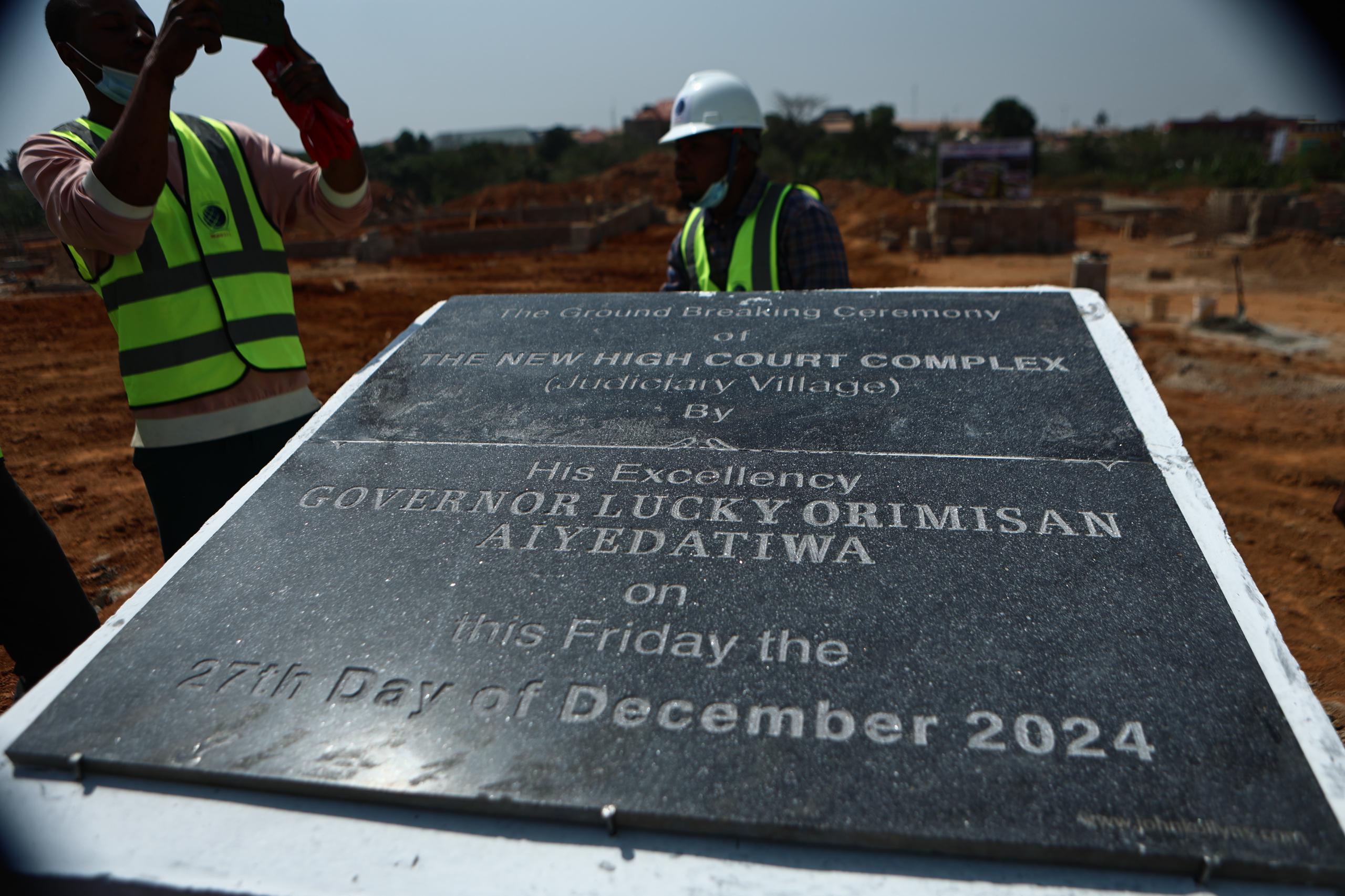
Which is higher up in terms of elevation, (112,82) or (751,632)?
(112,82)

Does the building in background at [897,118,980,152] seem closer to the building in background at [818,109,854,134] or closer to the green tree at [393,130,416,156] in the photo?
the building in background at [818,109,854,134]

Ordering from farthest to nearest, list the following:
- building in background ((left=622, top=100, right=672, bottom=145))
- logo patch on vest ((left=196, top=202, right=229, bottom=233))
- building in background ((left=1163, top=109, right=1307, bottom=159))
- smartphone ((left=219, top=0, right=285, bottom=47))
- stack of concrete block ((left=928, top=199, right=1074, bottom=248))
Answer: building in background ((left=622, top=100, right=672, bottom=145))
building in background ((left=1163, top=109, right=1307, bottom=159))
stack of concrete block ((left=928, top=199, right=1074, bottom=248))
logo patch on vest ((left=196, top=202, right=229, bottom=233))
smartphone ((left=219, top=0, right=285, bottom=47))

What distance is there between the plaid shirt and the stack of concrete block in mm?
14694

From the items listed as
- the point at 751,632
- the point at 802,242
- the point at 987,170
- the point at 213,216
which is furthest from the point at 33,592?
the point at 987,170

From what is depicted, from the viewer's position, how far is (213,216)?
227 centimetres

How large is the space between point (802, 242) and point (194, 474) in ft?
6.47

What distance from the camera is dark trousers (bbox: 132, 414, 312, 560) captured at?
90.0 inches

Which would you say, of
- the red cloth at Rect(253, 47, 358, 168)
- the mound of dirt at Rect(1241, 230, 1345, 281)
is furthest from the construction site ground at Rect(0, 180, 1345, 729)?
the red cloth at Rect(253, 47, 358, 168)

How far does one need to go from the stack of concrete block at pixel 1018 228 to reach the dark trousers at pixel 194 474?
1594cm

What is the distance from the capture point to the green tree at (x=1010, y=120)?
48.6 metres

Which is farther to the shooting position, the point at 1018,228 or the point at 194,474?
the point at 1018,228

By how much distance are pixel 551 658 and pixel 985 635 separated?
2.24 ft

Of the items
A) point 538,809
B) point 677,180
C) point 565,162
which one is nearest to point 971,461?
point 538,809

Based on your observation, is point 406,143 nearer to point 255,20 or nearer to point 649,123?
point 649,123
